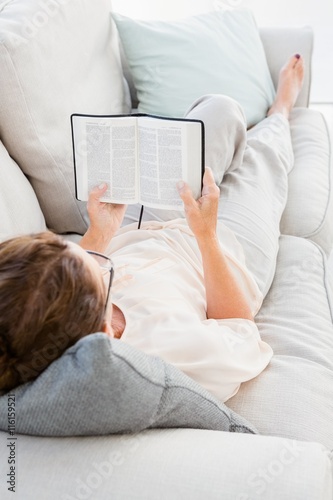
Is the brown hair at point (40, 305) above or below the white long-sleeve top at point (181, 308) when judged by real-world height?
above

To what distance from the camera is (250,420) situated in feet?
3.60

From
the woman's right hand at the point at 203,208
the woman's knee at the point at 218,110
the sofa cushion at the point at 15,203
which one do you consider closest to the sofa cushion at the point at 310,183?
the woman's knee at the point at 218,110

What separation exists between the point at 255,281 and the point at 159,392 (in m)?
0.67

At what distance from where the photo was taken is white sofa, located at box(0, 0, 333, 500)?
2.52 feet

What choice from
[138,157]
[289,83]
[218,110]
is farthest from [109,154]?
[289,83]

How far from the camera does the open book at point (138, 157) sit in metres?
1.29

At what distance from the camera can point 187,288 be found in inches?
52.3

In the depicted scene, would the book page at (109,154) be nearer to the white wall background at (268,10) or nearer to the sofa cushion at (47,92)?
the sofa cushion at (47,92)

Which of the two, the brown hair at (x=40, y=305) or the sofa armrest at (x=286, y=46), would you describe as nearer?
the brown hair at (x=40, y=305)

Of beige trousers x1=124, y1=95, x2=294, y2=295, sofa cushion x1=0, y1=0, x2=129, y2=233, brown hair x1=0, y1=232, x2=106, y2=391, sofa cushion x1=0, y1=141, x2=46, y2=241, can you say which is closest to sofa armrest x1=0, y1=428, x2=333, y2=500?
brown hair x1=0, y1=232, x2=106, y2=391

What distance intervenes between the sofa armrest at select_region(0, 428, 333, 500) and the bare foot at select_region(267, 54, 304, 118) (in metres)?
1.74

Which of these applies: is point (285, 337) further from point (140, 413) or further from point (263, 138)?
point (263, 138)

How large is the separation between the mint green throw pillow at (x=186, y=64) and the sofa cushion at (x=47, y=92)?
315 millimetres

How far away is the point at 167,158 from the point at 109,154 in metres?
0.14
